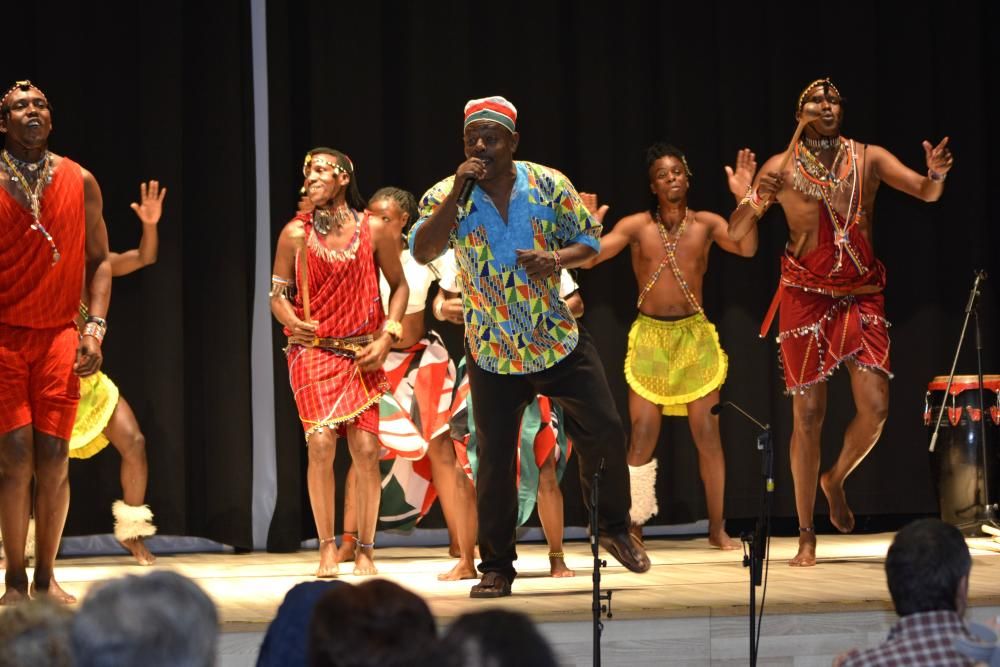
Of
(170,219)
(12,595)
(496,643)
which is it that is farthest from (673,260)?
(496,643)

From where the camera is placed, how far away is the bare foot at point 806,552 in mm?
7070

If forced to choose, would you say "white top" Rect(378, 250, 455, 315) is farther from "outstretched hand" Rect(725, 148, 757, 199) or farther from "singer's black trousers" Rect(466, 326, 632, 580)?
"singer's black trousers" Rect(466, 326, 632, 580)

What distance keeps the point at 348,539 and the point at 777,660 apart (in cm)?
288

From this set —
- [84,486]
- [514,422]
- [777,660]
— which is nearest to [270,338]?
[84,486]

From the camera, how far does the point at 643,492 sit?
812 cm

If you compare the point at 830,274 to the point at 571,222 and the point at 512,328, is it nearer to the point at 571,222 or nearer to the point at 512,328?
the point at 571,222

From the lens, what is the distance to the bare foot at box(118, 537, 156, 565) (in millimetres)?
7695

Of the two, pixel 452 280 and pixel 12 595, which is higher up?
pixel 452 280

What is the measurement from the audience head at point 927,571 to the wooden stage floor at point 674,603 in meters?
2.16

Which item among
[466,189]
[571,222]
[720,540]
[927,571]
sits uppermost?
[466,189]

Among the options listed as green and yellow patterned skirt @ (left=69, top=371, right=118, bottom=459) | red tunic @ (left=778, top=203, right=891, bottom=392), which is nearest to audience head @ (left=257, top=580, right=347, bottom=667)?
red tunic @ (left=778, top=203, right=891, bottom=392)

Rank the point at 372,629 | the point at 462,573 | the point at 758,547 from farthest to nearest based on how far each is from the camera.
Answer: the point at 462,573
the point at 758,547
the point at 372,629

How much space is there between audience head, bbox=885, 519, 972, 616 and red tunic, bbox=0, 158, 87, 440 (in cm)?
369

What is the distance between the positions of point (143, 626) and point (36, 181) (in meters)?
4.05
